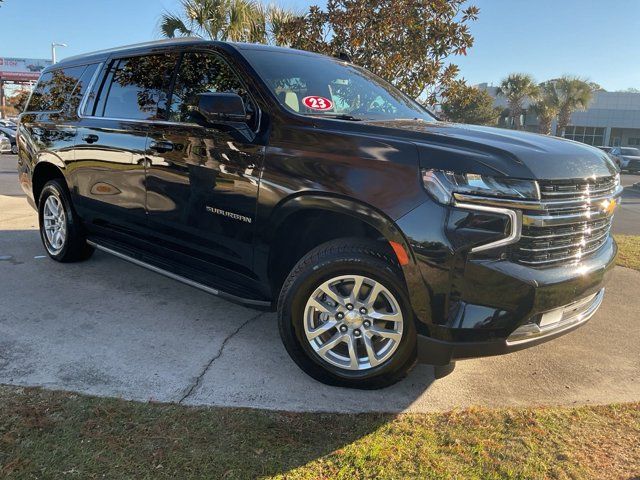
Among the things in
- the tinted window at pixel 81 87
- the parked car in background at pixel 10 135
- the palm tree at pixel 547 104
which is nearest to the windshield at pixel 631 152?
the palm tree at pixel 547 104

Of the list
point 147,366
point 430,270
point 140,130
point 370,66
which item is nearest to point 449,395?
point 430,270

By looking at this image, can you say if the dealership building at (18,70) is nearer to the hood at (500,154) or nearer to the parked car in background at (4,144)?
the parked car in background at (4,144)

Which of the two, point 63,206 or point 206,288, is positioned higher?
point 63,206

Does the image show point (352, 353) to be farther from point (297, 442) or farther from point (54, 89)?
point (54, 89)

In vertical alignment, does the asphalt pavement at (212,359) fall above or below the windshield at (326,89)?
below

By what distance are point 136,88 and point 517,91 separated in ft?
129

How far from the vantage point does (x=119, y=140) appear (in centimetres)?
423

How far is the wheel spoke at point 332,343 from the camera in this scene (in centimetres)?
307

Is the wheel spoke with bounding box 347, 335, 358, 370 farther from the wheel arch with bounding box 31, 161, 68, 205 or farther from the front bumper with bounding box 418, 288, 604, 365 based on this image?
the wheel arch with bounding box 31, 161, 68, 205

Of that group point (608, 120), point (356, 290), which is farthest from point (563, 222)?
point (608, 120)

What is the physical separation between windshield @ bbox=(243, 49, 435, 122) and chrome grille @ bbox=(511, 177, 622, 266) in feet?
4.39

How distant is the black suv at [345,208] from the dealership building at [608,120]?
49.3 meters

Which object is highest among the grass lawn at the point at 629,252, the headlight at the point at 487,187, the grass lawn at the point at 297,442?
the headlight at the point at 487,187

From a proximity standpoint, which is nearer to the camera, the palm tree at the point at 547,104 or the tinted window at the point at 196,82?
the tinted window at the point at 196,82
